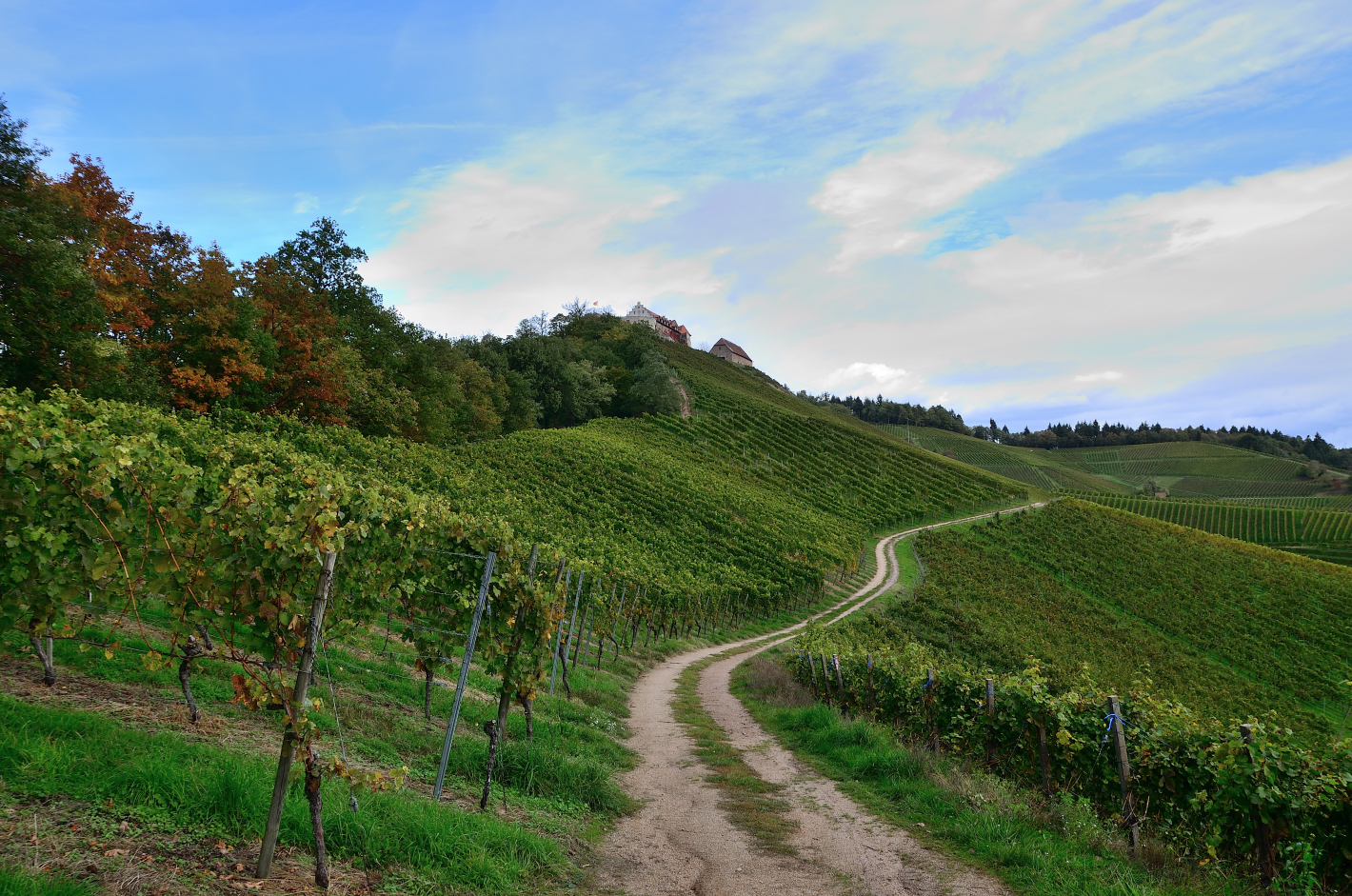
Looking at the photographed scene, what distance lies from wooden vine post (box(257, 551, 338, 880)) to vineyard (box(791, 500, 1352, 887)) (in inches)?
314

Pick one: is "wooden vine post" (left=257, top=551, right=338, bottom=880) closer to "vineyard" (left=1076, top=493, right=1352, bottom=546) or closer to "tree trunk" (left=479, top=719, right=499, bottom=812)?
"tree trunk" (left=479, top=719, right=499, bottom=812)

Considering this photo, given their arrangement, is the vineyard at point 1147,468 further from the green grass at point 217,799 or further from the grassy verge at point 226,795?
the green grass at point 217,799

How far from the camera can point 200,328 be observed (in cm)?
3150

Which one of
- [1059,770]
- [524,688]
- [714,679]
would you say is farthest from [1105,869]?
[714,679]

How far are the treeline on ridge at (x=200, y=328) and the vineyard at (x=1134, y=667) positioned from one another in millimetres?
25576

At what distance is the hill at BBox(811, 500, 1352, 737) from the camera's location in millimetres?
33688

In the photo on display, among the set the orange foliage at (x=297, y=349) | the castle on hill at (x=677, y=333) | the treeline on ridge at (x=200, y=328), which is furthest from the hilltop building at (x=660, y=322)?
the orange foliage at (x=297, y=349)

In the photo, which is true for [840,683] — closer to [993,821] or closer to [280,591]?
[993,821]

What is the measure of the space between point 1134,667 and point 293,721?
138 feet

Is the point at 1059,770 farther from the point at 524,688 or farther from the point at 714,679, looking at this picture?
the point at 714,679

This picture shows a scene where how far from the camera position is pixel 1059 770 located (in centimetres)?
897

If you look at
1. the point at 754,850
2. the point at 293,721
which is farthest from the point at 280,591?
the point at 754,850

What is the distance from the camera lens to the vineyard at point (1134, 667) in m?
6.39

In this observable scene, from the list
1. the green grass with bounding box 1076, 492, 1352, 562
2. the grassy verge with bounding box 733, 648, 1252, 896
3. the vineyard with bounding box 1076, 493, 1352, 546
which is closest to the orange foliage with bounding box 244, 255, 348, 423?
the grassy verge with bounding box 733, 648, 1252, 896
